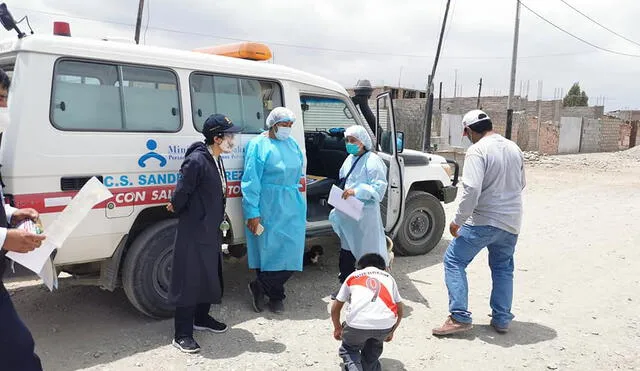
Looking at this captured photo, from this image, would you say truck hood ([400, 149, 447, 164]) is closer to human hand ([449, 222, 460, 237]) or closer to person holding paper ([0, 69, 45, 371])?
human hand ([449, 222, 460, 237])

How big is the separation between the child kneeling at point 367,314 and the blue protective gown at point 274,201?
127 cm

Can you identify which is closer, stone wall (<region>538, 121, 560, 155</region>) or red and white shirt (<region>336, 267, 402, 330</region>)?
red and white shirt (<region>336, 267, 402, 330</region>)

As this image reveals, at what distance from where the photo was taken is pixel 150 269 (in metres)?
3.90

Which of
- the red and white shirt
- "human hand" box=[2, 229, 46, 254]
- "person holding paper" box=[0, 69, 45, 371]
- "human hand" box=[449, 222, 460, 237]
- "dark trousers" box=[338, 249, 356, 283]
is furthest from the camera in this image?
"dark trousers" box=[338, 249, 356, 283]

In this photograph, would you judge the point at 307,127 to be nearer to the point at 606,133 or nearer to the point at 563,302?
the point at 563,302

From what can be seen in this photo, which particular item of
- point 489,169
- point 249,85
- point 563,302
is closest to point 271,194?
point 249,85

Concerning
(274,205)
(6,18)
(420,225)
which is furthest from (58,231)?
(420,225)

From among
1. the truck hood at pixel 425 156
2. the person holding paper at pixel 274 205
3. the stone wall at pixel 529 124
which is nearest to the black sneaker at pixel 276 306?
the person holding paper at pixel 274 205

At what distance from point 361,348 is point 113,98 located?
8.22 ft

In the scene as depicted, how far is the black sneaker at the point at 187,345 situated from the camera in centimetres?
361

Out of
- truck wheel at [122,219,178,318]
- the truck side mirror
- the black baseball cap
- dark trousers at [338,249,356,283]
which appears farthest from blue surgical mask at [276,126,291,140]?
the truck side mirror

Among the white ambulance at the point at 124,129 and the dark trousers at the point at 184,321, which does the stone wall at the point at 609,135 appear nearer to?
the white ambulance at the point at 124,129

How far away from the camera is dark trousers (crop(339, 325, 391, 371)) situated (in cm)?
299

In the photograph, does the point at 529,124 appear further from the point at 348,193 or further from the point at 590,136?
the point at 348,193
